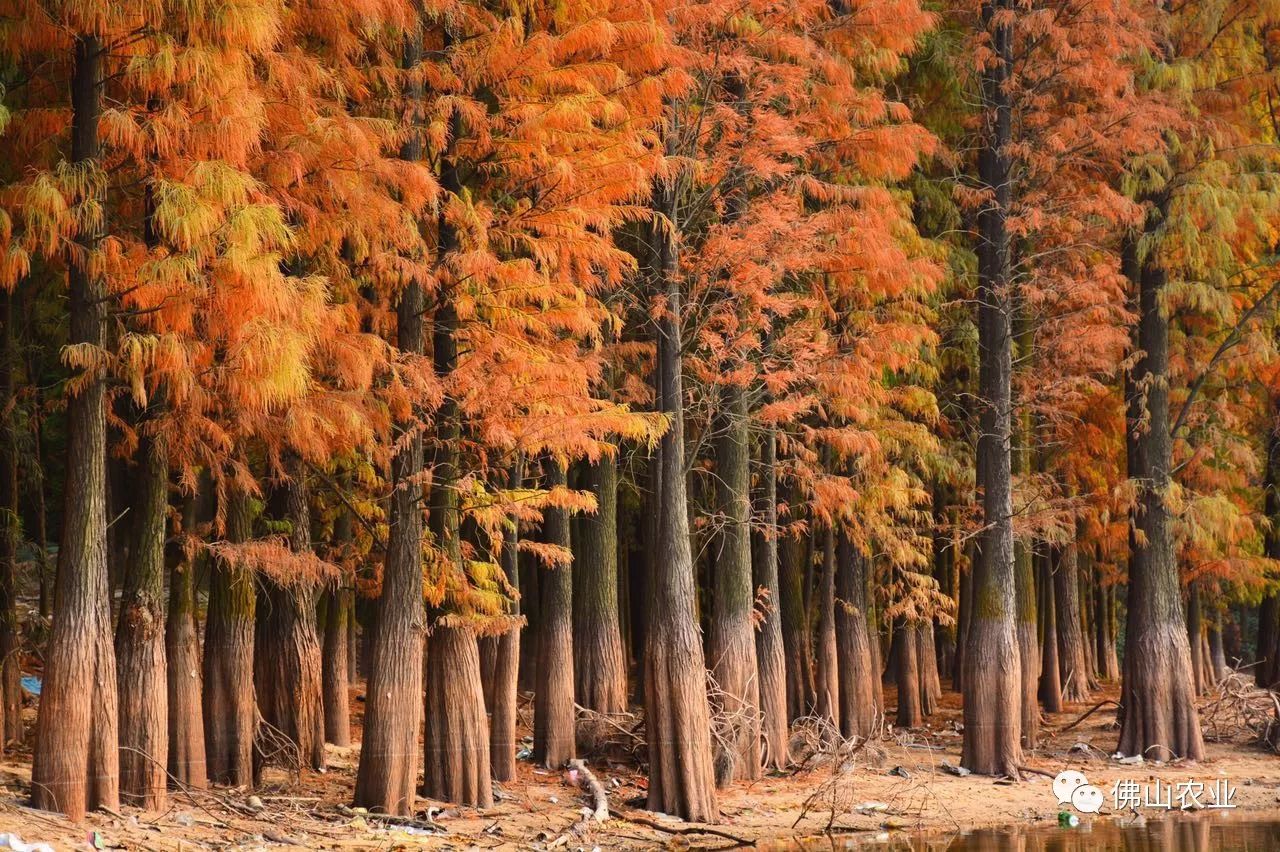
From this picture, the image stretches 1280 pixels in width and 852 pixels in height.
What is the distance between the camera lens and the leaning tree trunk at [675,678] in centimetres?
1842

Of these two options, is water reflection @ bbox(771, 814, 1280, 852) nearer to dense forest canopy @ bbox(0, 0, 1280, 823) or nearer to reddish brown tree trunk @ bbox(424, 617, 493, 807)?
dense forest canopy @ bbox(0, 0, 1280, 823)

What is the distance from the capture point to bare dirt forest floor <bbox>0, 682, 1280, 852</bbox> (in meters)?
14.6

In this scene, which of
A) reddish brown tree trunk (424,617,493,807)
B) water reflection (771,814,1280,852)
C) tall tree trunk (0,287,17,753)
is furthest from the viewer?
tall tree trunk (0,287,17,753)

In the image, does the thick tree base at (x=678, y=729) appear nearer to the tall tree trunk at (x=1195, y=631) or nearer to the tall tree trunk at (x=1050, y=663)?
the tall tree trunk at (x=1050, y=663)

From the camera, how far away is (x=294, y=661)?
19875 mm

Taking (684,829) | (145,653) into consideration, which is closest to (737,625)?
(684,829)

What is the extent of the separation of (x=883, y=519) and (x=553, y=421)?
10.5 m

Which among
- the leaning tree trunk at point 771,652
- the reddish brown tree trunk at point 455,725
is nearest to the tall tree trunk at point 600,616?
the leaning tree trunk at point 771,652

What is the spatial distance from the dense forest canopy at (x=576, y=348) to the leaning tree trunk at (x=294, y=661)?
7cm

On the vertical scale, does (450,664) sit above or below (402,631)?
below

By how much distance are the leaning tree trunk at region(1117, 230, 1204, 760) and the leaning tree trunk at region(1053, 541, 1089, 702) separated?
346 inches

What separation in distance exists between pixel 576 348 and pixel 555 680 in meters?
5.12

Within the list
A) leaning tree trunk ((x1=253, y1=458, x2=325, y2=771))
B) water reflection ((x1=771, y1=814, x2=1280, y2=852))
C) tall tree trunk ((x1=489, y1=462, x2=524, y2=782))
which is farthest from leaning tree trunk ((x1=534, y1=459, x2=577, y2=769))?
water reflection ((x1=771, y1=814, x2=1280, y2=852))

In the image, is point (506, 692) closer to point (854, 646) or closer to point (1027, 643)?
point (854, 646)
